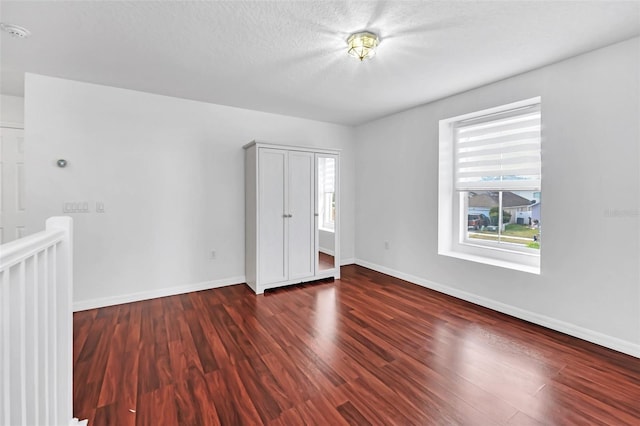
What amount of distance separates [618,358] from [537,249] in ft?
3.51

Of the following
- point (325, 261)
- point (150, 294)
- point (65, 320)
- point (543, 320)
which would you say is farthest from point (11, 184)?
point (543, 320)

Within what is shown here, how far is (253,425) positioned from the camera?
1543 mm

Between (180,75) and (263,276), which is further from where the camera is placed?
(263,276)

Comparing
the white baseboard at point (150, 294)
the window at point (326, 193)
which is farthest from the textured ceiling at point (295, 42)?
the white baseboard at point (150, 294)

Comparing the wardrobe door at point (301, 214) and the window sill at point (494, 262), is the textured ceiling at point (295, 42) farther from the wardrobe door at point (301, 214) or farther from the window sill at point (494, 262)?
the window sill at point (494, 262)

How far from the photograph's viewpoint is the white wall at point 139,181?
2.93 m

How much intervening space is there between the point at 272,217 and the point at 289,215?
0.24 meters

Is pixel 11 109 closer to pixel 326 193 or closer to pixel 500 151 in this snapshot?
pixel 326 193

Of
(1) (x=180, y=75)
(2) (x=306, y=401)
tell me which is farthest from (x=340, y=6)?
(2) (x=306, y=401)

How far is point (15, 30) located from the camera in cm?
208

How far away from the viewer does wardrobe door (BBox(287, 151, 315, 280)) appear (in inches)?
150

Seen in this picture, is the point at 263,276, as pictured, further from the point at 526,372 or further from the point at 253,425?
the point at 526,372

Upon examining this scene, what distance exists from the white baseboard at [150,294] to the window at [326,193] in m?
1.42

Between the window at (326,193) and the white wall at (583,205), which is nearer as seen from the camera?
the white wall at (583,205)
